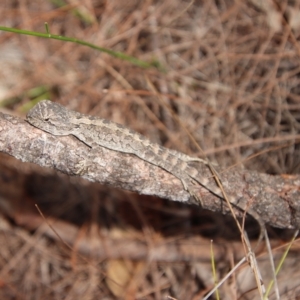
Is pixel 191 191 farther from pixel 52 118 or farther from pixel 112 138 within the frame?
pixel 52 118

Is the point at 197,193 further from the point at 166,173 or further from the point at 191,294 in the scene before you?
the point at 191,294

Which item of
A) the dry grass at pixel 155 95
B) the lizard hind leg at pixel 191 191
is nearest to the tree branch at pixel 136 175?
the lizard hind leg at pixel 191 191

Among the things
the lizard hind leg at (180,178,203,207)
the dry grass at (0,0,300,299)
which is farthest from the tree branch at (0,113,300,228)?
the dry grass at (0,0,300,299)

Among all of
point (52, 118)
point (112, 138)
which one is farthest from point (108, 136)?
point (52, 118)

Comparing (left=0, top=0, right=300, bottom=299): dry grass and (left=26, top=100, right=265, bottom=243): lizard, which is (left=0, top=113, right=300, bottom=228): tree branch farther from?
(left=0, top=0, right=300, bottom=299): dry grass

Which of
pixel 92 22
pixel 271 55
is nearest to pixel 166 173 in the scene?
pixel 271 55
